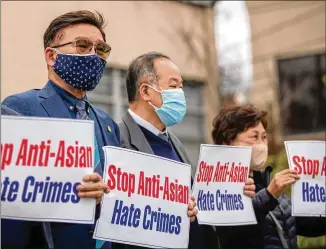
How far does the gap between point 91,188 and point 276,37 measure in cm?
1336

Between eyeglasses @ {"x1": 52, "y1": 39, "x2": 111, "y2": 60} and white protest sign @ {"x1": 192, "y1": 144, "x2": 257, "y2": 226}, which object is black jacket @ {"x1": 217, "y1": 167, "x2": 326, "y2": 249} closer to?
white protest sign @ {"x1": 192, "y1": 144, "x2": 257, "y2": 226}

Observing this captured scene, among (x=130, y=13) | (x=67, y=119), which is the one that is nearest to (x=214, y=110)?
(x=130, y=13)

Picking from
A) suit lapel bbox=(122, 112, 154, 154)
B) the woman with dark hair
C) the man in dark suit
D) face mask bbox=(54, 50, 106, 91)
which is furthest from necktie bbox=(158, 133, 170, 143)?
face mask bbox=(54, 50, 106, 91)

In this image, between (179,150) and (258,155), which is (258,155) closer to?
(258,155)

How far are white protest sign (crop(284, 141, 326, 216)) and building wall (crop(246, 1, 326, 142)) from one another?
414 inches

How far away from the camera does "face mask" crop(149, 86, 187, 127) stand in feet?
12.6

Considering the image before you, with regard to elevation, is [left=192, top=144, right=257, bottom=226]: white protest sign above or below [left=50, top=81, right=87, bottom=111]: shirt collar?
below

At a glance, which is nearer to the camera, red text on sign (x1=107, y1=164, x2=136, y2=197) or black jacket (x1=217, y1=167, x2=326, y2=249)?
red text on sign (x1=107, y1=164, x2=136, y2=197)

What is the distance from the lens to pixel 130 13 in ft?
34.4

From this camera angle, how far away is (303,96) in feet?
52.2

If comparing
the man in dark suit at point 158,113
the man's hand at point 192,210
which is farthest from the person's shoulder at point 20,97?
the man's hand at point 192,210

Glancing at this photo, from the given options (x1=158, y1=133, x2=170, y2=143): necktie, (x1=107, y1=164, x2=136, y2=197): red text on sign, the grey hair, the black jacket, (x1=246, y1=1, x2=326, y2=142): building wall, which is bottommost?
the black jacket

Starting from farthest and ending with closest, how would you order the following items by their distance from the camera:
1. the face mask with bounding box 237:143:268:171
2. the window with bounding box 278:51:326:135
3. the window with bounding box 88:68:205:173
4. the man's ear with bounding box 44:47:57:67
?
1. the window with bounding box 278:51:326:135
2. the window with bounding box 88:68:205:173
3. the face mask with bounding box 237:143:268:171
4. the man's ear with bounding box 44:47:57:67

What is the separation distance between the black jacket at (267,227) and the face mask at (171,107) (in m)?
0.72
